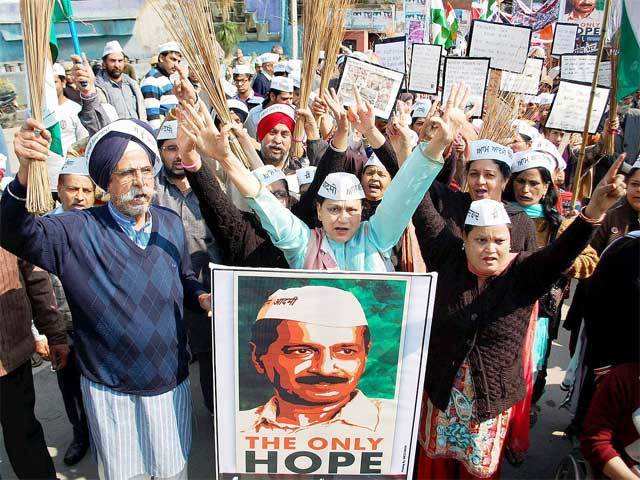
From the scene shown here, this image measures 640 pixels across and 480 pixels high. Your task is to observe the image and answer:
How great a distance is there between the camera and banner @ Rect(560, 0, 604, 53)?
9969 mm

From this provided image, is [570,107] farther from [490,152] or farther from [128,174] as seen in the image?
[128,174]

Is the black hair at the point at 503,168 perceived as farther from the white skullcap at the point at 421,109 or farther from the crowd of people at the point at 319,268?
the white skullcap at the point at 421,109

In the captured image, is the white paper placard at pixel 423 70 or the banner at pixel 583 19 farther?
the banner at pixel 583 19

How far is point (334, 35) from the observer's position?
139 inches

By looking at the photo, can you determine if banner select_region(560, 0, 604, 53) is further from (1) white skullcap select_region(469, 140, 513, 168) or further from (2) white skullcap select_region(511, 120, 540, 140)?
(1) white skullcap select_region(469, 140, 513, 168)

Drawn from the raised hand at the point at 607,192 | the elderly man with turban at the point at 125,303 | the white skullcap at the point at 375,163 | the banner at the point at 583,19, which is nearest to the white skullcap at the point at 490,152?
the white skullcap at the point at 375,163

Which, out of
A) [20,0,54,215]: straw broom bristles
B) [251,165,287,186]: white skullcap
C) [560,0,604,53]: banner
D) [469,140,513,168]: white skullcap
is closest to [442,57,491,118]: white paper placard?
[469,140,513,168]: white skullcap

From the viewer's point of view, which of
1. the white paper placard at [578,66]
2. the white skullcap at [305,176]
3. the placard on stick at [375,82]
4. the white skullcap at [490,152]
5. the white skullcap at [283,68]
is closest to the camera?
the white skullcap at [490,152]

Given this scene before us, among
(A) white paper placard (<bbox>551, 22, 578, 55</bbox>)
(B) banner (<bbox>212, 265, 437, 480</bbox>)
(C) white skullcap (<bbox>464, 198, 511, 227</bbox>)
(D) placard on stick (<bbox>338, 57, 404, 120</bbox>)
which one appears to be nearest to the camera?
(B) banner (<bbox>212, 265, 437, 480</bbox>)

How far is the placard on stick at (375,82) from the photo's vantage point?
3.54 metres

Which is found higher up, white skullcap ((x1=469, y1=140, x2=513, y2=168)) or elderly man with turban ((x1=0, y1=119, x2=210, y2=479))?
white skullcap ((x1=469, y1=140, x2=513, y2=168))

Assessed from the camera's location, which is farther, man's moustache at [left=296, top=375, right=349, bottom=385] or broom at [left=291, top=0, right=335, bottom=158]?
broom at [left=291, top=0, right=335, bottom=158]

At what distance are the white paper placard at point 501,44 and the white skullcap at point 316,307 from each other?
4.25 metres

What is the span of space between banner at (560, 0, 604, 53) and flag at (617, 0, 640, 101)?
24.5 feet
